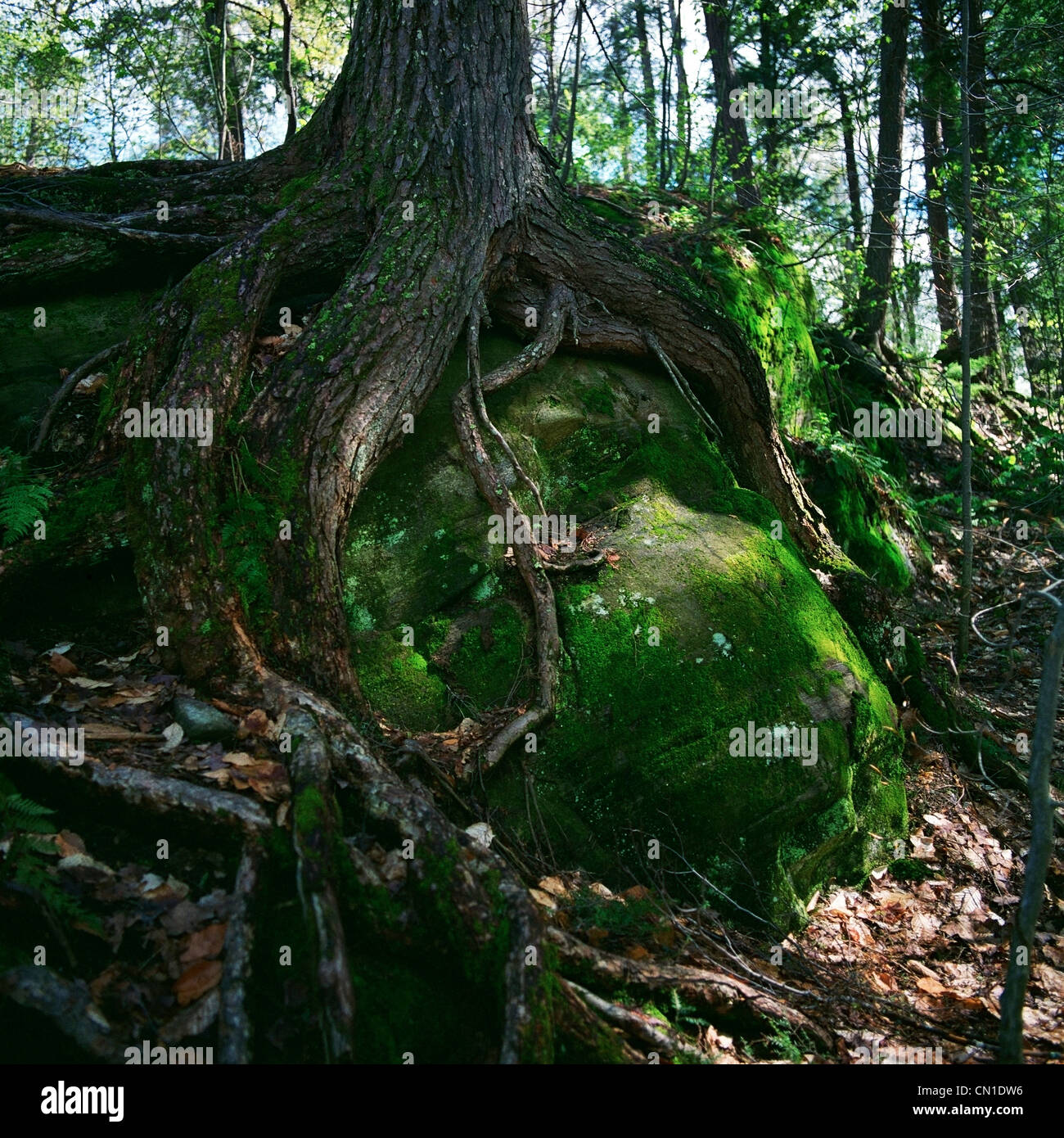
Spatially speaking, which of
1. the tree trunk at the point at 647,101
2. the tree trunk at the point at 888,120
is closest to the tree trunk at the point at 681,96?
the tree trunk at the point at 647,101

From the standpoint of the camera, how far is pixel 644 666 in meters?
4.77

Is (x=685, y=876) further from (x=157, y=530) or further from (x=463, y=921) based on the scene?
(x=157, y=530)

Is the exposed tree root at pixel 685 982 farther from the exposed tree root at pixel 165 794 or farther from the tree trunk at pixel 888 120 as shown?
the tree trunk at pixel 888 120

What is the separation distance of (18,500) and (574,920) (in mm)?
3674

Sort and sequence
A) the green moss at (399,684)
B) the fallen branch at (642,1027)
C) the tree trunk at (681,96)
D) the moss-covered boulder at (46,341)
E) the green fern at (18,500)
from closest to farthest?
the fallen branch at (642,1027)
the green fern at (18,500)
the green moss at (399,684)
the moss-covered boulder at (46,341)
the tree trunk at (681,96)

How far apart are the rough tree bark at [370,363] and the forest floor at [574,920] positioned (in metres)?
0.31

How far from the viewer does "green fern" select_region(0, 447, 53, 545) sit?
4.24 metres

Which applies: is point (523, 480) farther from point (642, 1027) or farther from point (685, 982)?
point (642, 1027)

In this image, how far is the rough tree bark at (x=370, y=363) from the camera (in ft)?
10.6

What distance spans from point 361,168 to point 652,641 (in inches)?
153

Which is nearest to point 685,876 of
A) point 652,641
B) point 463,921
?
point 652,641

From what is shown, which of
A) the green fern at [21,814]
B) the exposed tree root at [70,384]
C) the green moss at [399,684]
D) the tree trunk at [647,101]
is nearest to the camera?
the green fern at [21,814]

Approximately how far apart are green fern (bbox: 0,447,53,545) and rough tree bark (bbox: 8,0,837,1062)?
55 centimetres

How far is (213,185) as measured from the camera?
610 cm
